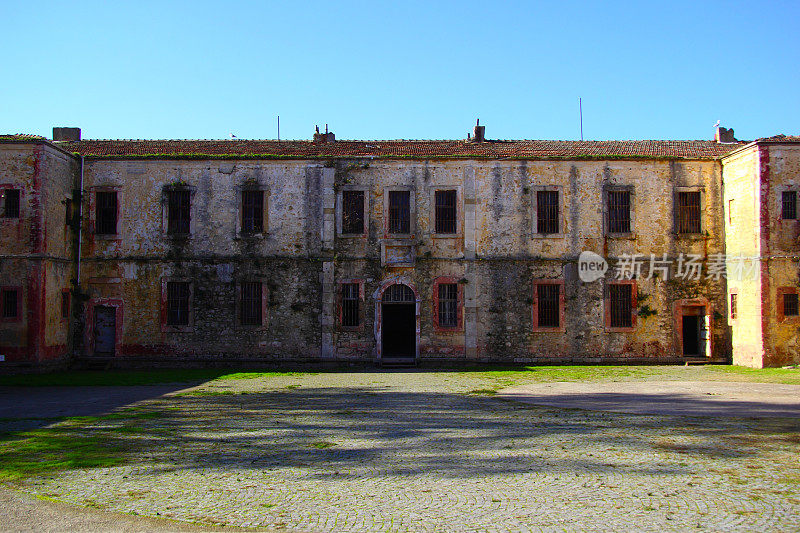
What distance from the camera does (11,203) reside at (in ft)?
66.6

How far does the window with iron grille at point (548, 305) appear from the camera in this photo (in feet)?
73.1

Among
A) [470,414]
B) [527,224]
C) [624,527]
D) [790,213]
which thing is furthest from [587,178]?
[624,527]

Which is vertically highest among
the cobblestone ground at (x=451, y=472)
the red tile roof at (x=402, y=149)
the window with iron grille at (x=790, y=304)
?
the red tile roof at (x=402, y=149)

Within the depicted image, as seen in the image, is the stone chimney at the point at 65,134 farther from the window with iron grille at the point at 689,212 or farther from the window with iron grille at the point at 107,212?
the window with iron grille at the point at 689,212

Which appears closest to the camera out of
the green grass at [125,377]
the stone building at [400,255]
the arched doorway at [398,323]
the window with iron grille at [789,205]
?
the green grass at [125,377]

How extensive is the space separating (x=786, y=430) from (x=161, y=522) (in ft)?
30.1

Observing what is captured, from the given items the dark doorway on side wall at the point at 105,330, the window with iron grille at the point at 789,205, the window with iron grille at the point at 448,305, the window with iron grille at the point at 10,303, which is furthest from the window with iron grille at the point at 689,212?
the window with iron grille at the point at 10,303

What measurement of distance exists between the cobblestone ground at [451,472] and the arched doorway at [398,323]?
10549mm

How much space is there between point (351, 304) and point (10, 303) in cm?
1105

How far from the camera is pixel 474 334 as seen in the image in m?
22.1

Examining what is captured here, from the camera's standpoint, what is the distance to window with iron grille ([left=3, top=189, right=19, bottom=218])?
66.3 feet

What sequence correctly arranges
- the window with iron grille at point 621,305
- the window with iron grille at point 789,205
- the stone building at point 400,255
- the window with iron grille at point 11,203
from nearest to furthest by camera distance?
the window with iron grille at point 11,203 < the window with iron grille at point 789,205 < the stone building at point 400,255 < the window with iron grille at point 621,305

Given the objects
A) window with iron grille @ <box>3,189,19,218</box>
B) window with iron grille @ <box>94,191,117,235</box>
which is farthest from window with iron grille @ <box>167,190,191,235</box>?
window with iron grille @ <box>3,189,19,218</box>

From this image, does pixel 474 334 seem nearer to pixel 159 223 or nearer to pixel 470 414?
pixel 470 414
